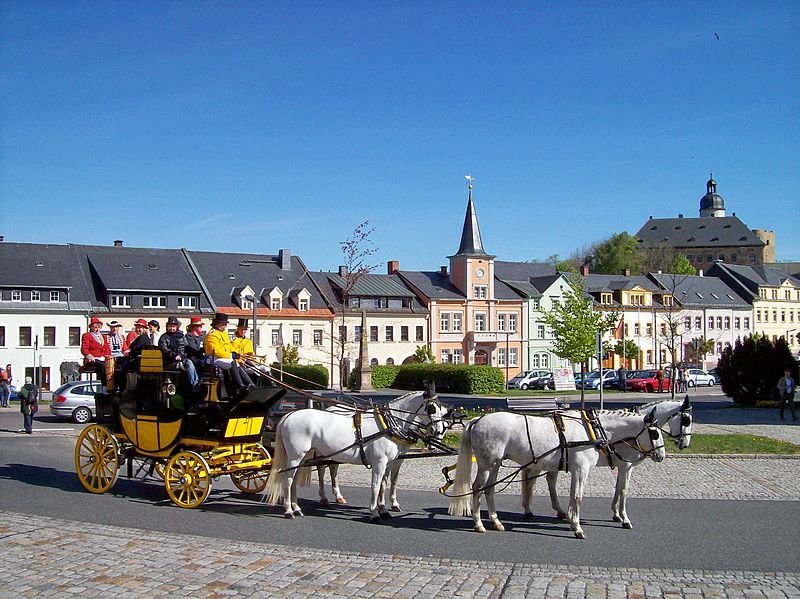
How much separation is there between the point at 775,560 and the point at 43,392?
154 ft

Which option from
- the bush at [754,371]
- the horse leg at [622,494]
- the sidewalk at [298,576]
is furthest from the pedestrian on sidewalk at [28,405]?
the bush at [754,371]

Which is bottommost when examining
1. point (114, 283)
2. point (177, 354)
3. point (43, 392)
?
point (43, 392)

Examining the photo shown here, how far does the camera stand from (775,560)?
30.0 feet

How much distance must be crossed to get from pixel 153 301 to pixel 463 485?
1863 inches

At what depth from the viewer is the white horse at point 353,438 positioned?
1123cm

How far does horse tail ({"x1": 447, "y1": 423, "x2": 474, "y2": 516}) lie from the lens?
10820mm

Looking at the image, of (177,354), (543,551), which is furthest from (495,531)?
(177,354)

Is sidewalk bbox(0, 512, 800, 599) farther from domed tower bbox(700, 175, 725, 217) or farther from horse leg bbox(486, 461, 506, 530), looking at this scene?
domed tower bbox(700, 175, 725, 217)

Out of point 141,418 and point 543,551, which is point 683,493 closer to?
point 543,551

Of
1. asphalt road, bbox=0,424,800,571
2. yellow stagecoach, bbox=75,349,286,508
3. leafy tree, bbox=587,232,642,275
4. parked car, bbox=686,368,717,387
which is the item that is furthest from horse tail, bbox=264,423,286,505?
leafy tree, bbox=587,232,642,275

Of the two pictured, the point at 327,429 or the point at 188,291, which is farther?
the point at 188,291

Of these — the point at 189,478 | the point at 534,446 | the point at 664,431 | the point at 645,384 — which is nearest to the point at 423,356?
the point at 645,384

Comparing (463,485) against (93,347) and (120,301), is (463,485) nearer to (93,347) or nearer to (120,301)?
(93,347)

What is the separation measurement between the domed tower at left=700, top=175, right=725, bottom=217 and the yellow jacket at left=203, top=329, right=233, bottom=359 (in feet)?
505
